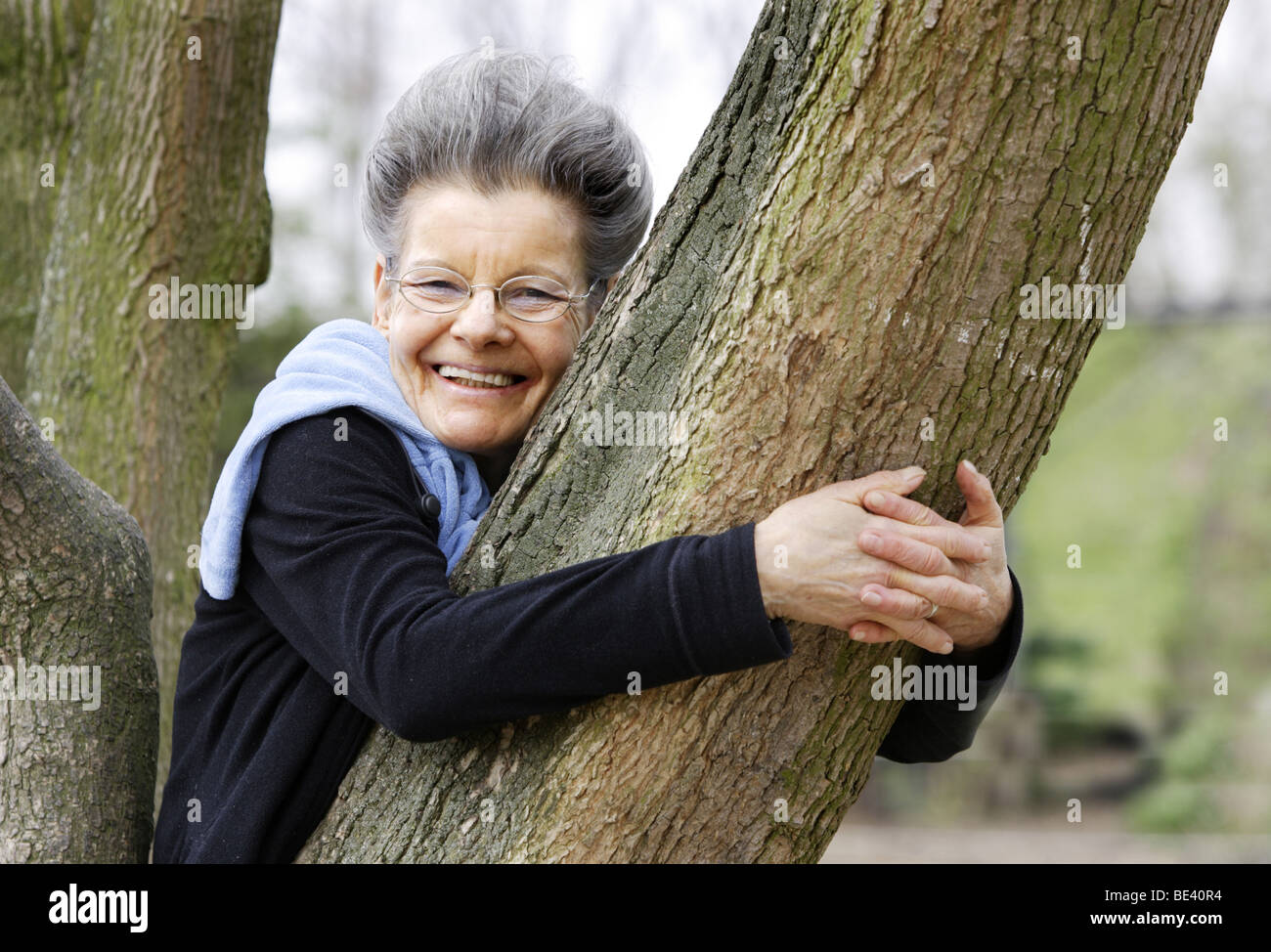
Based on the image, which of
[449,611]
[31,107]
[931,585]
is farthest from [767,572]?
[31,107]

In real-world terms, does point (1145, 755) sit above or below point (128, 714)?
below

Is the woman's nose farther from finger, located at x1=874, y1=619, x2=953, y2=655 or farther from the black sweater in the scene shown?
finger, located at x1=874, y1=619, x2=953, y2=655

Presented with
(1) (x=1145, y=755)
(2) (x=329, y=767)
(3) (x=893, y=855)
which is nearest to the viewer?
(2) (x=329, y=767)

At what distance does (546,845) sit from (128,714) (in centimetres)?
93

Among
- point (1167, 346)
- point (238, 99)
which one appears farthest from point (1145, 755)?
point (238, 99)

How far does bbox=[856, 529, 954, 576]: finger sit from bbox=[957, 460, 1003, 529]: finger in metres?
0.09

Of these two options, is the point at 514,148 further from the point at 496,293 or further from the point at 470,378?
the point at 470,378

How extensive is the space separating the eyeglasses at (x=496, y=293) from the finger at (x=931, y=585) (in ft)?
2.66

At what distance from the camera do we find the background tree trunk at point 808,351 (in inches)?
61.3

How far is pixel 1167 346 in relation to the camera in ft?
48.1

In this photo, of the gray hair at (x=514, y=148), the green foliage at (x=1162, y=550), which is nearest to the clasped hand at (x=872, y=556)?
the gray hair at (x=514, y=148)

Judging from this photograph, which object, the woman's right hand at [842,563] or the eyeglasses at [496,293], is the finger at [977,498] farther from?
the eyeglasses at [496,293]

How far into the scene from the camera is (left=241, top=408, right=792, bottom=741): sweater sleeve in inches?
63.3

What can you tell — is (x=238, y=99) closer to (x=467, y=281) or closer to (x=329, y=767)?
(x=467, y=281)
